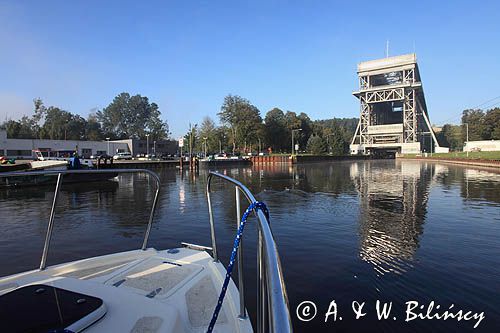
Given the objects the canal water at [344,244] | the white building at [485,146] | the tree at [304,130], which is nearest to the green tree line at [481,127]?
the white building at [485,146]

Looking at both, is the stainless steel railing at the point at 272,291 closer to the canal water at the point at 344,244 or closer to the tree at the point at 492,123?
the canal water at the point at 344,244

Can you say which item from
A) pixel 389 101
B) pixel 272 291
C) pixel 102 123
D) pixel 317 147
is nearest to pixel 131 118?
pixel 102 123

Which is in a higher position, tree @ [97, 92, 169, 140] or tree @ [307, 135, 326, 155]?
tree @ [97, 92, 169, 140]

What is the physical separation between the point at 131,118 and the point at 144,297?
138 metres

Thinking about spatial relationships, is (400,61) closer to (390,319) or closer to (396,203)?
(396,203)

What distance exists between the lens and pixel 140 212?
41.5ft

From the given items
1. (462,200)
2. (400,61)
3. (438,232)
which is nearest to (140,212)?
(438,232)

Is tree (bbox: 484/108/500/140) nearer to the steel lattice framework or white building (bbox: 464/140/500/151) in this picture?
white building (bbox: 464/140/500/151)

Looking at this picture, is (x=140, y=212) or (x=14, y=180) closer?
(x=140, y=212)

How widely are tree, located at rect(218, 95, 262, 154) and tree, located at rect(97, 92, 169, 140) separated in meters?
40.0

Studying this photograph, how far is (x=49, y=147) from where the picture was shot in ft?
232

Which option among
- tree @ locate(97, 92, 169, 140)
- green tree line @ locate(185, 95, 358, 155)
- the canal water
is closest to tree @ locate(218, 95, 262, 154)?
green tree line @ locate(185, 95, 358, 155)

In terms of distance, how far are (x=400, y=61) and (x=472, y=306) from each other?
10367cm

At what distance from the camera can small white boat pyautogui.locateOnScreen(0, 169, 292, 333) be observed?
5.75ft
